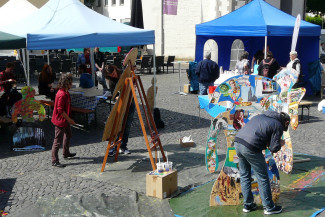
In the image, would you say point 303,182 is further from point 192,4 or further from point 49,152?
point 192,4

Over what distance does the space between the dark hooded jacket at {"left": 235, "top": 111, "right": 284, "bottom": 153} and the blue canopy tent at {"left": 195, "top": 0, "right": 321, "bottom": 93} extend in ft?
24.5

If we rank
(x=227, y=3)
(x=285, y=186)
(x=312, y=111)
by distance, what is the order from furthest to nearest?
(x=227, y=3) < (x=312, y=111) < (x=285, y=186)

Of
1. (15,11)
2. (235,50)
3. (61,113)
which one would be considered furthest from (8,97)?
(235,50)

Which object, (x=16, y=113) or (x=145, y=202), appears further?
(x=16, y=113)

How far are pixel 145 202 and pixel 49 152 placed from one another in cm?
317

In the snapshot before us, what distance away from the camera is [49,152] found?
8328 millimetres

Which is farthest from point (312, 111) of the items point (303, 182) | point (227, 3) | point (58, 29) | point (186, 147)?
point (227, 3)

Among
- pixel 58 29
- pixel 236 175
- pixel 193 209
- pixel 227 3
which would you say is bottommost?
pixel 193 209

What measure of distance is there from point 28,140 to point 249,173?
4.99 metres

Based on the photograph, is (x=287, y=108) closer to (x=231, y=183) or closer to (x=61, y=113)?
(x=231, y=183)

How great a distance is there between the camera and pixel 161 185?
5.84 metres

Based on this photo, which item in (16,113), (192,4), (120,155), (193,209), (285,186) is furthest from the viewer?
(192,4)

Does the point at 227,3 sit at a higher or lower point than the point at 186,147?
higher

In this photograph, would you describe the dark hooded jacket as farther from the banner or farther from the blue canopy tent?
the banner
